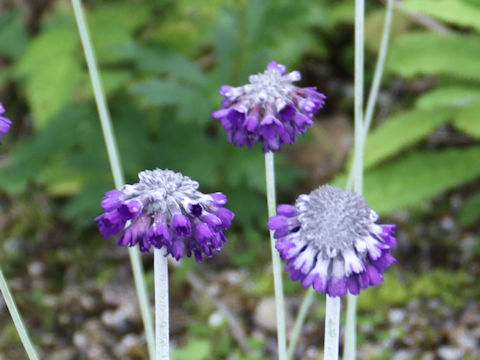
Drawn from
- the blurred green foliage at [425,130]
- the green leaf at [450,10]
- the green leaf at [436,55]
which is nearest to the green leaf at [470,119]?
the blurred green foliage at [425,130]

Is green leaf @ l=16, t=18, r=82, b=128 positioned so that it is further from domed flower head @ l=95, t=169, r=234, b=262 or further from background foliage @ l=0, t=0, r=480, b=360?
domed flower head @ l=95, t=169, r=234, b=262

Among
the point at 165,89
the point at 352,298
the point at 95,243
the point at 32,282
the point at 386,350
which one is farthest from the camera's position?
the point at 95,243

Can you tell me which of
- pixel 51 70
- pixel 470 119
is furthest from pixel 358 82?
pixel 51 70

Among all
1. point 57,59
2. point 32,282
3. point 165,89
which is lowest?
point 32,282

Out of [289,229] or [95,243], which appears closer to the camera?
[289,229]

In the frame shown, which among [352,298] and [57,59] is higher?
[57,59]

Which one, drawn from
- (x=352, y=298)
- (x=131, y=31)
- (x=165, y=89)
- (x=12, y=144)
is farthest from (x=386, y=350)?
(x=12, y=144)

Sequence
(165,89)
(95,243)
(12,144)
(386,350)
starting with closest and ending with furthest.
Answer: (386,350) < (165,89) < (95,243) < (12,144)

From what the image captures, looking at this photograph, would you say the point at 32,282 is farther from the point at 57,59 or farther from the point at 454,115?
the point at 454,115
